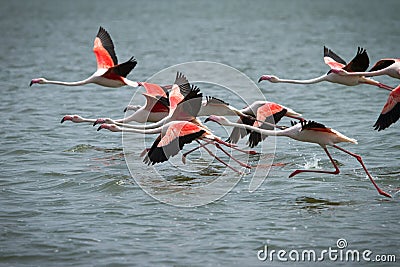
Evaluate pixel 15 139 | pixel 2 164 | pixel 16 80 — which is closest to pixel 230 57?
pixel 16 80

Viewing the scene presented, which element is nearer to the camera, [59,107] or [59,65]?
[59,107]

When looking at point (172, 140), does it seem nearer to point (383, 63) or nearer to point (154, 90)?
point (154, 90)

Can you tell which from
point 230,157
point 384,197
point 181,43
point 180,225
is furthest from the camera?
point 181,43

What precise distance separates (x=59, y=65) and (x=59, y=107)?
11.2m

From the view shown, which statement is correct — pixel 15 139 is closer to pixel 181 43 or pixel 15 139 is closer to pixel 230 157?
pixel 230 157

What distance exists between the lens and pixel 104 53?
15.5 metres

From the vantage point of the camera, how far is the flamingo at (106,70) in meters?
14.5

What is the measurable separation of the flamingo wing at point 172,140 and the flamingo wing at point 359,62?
11.1 feet

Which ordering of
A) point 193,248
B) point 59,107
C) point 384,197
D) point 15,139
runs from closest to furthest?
point 193,248, point 384,197, point 15,139, point 59,107

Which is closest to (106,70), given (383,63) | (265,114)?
(265,114)

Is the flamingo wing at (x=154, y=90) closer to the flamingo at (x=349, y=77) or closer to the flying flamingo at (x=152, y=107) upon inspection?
the flying flamingo at (x=152, y=107)

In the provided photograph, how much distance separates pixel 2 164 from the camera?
14.7 m

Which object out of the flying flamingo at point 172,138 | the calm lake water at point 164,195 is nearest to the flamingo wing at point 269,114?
the calm lake water at point 164,195

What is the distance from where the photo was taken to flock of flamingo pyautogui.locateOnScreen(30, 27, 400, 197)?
1212 centimetres
